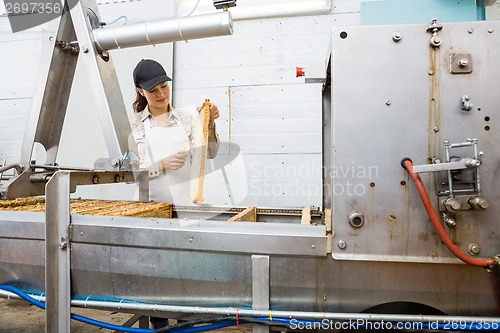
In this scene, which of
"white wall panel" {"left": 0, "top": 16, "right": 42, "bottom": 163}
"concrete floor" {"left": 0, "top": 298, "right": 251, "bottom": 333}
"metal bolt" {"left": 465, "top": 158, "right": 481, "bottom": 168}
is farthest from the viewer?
"white wall panel" {"left": 0, "top": 16, "right": 42, "bottom": 163}

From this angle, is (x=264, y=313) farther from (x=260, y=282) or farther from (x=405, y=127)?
(x=405, y=127)

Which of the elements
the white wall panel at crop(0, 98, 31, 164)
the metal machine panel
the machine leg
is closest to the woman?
the machine leg

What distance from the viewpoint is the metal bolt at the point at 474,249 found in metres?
0.69

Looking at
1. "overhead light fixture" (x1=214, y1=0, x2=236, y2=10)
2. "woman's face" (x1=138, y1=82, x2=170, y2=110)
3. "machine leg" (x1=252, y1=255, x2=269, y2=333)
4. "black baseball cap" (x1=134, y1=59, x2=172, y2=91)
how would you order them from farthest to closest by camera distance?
"woman's face" (x1=138, y1=82, x2=170, y2=110) → "black baseball cap" (x1=134, y1=59, x2=172, y2=91) → "overhead light fixture" (x1=214, y1=0, x2=236, y2=10) → "machine leg" (x1=252, y1=255, x2=269, y2=333)

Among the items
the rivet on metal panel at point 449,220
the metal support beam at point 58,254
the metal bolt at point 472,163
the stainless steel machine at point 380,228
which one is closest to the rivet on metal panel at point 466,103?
the stainless steel machine at point 380,228

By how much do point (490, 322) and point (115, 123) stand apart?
1.29 meters

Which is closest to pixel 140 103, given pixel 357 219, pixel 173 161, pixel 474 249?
pixel 173 161

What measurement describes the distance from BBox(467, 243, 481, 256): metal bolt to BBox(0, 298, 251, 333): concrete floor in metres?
1.46

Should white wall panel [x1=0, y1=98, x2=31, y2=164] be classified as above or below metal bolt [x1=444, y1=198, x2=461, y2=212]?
above

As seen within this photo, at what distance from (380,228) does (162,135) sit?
1455mm

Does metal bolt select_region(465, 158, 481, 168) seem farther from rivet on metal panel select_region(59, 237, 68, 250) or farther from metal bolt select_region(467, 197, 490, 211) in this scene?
rivet on metal panel select_region(59, 237, 68, 250)

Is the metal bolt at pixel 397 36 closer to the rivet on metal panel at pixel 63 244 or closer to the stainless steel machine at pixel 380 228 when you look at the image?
the stainless steel machine at pixel 380 228

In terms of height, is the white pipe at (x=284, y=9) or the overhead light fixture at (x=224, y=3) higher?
the white pipe at (x=284, y=9)

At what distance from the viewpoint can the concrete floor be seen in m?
1.86
